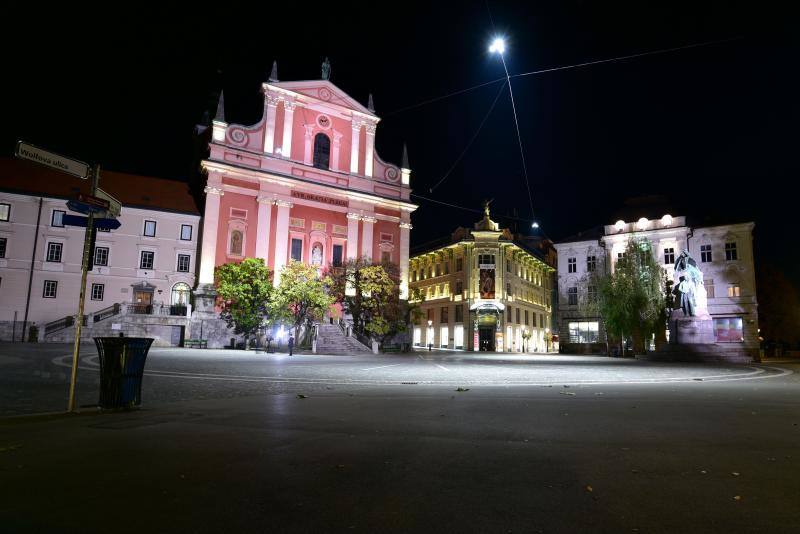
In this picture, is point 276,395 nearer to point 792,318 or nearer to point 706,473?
point 706,473

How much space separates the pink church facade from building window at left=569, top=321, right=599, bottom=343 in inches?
979

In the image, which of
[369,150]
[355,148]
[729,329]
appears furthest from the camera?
[729,329]

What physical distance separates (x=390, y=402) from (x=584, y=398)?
4.45 m

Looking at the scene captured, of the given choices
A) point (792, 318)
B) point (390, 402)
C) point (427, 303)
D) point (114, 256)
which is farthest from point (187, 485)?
point (792, 318)

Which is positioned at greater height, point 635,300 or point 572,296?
point 572,296

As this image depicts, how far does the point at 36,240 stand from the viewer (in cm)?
4228

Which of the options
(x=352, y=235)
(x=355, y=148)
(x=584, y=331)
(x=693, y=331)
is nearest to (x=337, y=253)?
(x=352, y=235)

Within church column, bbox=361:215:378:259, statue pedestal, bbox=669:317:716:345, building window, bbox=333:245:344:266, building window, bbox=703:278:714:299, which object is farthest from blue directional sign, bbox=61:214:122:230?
building window, bbox=703:278:714:299

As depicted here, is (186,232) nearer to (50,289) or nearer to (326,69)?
(50,289)

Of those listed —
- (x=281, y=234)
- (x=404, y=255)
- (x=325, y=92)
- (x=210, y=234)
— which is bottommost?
(x=210, y=234)

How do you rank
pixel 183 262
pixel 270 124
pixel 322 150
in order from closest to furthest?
pixel 183 262 → pixel 270 124 → pixel 322 150

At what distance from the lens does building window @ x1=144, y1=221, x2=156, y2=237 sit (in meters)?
45.9

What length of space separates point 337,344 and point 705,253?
43.6 m

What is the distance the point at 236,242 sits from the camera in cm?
4616
